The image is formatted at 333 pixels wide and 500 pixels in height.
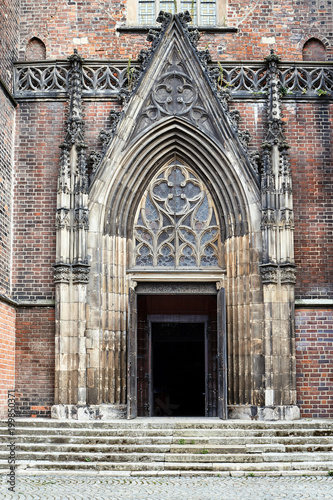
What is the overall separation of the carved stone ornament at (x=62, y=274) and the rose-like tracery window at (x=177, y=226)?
1606mm

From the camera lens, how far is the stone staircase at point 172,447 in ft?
38.5

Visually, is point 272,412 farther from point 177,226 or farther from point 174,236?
point 177,226

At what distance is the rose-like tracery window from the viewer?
16.7 metres

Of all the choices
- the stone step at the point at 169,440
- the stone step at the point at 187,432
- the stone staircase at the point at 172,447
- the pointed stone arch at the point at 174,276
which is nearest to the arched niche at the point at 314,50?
the pointed stone arch at the point at 174,276

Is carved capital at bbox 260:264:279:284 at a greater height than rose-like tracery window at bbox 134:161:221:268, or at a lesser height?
lesser

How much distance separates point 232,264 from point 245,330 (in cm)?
141

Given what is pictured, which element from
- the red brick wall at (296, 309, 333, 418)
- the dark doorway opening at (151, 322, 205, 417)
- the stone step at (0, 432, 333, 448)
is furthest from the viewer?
the dark doorway opening at (151, 322, 205, 417)

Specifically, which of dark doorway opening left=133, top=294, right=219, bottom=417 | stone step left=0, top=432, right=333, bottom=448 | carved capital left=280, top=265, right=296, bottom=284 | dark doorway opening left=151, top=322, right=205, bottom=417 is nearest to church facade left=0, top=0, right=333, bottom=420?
carved capital left=280, top=265, right=296, bottom=284

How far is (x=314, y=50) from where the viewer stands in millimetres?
17609

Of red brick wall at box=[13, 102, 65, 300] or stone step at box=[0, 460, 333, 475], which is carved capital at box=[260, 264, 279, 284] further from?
stone step at box=[0, 460, 333, 475]

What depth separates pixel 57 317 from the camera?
51.2 ft

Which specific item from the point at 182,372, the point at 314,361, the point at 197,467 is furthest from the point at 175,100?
the point at 182,372

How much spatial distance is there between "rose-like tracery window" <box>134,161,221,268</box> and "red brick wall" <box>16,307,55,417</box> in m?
2.38

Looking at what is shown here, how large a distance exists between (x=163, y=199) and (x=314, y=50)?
486 cm
